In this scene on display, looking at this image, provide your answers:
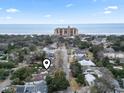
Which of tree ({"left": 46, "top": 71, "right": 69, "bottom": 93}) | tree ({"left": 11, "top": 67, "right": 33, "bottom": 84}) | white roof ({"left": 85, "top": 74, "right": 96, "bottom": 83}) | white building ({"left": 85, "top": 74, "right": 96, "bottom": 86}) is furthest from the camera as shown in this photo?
tree ({"left": 11, "top": 67, "right": 33, "bottom": 84})

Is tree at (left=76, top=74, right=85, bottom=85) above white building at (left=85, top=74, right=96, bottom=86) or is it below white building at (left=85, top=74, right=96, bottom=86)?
below

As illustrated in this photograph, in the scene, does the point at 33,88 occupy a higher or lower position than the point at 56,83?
lower

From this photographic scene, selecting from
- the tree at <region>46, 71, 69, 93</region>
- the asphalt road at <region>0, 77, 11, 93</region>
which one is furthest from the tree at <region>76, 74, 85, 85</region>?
the asphalt road at <region>0, 77, 11, 93</region>

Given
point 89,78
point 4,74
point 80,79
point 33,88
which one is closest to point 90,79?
point 89,78

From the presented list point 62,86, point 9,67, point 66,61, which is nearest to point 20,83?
point 62,86

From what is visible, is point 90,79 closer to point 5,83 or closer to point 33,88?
point 33,88

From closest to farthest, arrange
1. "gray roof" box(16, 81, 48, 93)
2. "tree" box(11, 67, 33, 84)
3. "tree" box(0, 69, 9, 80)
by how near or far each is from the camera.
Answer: "gray roof" box(16, 81, 48, 93), "tree" box(11, 67, 33, 84), "tree" box(0, 69, 9, 80)

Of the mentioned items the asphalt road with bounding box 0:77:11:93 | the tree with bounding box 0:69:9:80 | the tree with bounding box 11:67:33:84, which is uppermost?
the tree with bounding box 11:67:33:84

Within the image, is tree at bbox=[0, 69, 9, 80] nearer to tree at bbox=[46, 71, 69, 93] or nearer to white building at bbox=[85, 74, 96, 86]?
tree at bbox=[46, 71, 69, 93]

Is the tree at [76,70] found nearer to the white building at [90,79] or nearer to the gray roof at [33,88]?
the white building at [90,79]

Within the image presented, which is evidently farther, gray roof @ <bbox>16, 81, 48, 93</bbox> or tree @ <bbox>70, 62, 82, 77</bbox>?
tree @ <bbox>70, 62, 82, 77</bbox>

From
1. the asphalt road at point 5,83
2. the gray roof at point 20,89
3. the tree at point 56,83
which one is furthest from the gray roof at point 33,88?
the asphalt road at point 5,83
